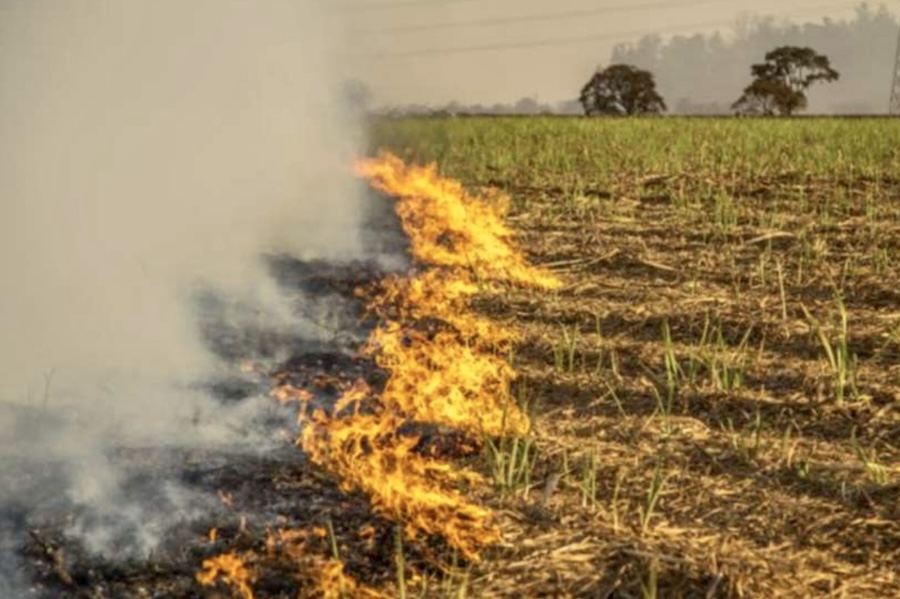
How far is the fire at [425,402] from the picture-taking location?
12.7 feet

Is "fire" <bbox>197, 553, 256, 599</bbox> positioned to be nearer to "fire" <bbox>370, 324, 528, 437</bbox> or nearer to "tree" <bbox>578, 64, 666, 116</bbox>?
"fire" <bbox>370, 324, 528, 437</bbox>

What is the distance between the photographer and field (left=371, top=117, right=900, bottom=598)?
11.8 ft

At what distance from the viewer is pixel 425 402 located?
17.2 ft

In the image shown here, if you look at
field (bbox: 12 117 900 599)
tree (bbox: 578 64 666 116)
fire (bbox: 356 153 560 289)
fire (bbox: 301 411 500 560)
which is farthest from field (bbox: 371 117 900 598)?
tree (bbox: 578 64 666 116)

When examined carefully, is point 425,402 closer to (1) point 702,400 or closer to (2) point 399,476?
(2) point 399,476

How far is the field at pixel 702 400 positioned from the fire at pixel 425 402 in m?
0.18

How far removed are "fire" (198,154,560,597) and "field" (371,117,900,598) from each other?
0.18 m

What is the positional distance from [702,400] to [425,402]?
1.33 meters

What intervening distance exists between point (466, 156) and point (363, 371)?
11.1 m

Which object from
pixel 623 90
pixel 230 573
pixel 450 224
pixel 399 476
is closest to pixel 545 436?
pixel 399 476

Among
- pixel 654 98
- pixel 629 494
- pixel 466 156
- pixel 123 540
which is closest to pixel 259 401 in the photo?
pixel 123 540

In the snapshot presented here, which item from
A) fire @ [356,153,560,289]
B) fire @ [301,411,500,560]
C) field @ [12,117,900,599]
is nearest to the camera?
field @ [12,117,900,599]

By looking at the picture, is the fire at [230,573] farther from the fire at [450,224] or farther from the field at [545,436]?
the fire at [450,224]

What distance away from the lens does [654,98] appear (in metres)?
55.8
